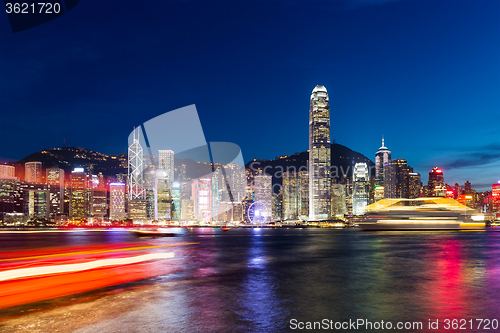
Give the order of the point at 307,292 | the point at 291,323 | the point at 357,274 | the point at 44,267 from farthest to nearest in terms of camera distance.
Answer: the point at 44,267 → the point at 357,274 → the point at 307,292 → the point at 291,323

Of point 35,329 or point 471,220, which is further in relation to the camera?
point 471,220

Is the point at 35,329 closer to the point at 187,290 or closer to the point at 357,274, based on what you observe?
the point at 187,290

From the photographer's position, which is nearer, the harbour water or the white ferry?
the harbour water

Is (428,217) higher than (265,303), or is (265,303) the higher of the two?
(265,303)

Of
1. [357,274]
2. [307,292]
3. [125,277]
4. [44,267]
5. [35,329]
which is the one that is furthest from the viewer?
[44,267]

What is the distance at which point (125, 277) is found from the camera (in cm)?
1722

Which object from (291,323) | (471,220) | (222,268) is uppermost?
(291,323)

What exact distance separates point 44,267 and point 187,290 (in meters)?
11.5

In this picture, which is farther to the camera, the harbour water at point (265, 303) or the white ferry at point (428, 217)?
the white ferry at point (428, 217)

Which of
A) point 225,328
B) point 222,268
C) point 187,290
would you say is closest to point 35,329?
point 225,328

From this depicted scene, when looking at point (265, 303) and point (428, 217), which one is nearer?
point (265, 303)

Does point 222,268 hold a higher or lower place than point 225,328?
lower

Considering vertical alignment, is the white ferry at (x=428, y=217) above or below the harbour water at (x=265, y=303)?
below

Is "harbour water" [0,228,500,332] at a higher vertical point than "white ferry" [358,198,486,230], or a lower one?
higher
